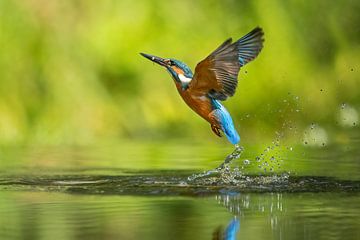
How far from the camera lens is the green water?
5738 millimetres

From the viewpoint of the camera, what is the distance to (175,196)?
737cm

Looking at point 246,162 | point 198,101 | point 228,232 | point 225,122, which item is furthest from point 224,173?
point 228,232

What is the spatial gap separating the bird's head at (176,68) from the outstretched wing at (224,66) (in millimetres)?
75

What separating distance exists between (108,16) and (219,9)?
1675 mm

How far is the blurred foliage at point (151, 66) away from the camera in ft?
49.7

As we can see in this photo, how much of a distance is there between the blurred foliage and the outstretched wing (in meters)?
6.33

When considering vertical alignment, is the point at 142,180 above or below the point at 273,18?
below

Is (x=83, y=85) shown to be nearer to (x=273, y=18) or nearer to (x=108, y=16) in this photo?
(x=108, y=16)

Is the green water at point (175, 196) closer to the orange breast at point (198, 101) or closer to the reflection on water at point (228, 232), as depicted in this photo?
the reflection on water at point (228, 232)

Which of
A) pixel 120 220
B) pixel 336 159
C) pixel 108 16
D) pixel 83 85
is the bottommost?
pixel 120 220

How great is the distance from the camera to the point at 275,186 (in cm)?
792

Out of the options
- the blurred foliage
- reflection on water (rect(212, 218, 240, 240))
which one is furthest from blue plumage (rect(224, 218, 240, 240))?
the blurred foliage

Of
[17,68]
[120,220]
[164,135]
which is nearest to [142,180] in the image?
[120,220]

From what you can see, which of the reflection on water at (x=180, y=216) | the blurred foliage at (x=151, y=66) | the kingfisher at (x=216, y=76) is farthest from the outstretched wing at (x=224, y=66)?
the blurred foliage at (x=151, y=66)
